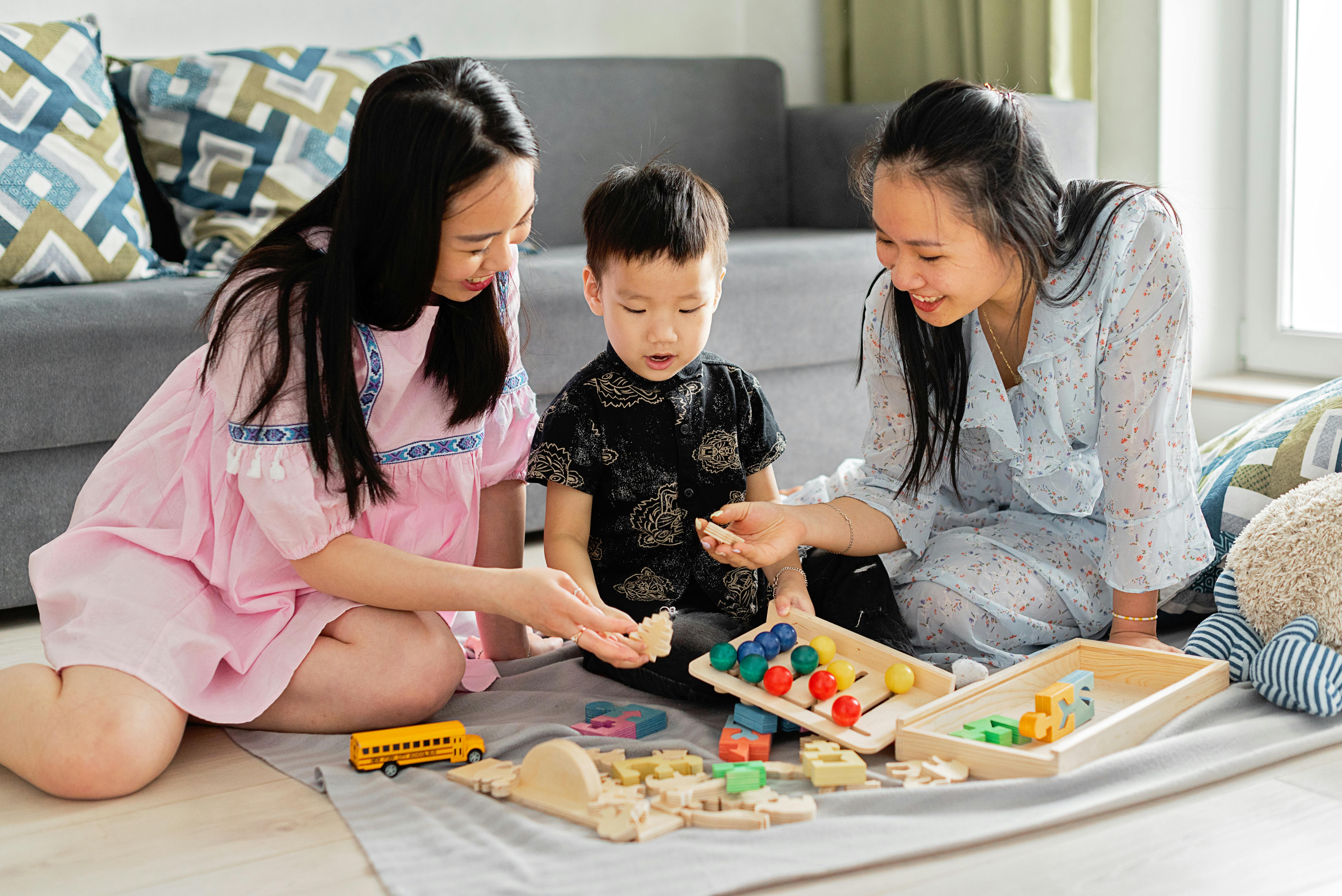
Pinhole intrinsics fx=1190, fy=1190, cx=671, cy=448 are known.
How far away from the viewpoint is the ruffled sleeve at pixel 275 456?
106 cm

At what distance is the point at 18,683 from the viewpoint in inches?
41.6

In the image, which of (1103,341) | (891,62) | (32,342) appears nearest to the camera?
(1103,341)

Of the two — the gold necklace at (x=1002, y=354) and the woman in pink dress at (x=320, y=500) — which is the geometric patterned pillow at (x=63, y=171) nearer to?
the woman in pink dress at (x=320, y=500)

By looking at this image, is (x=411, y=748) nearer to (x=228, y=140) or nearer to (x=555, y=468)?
(x=555, y=468)

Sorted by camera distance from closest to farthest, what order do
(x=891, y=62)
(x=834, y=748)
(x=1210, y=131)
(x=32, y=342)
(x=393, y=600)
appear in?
(x=834, y=748) < (x=393, y=600) < (x=32, y=342) < (x=1210, y=131) < (x=891, y=62)

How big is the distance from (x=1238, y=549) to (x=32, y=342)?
4.57 ft

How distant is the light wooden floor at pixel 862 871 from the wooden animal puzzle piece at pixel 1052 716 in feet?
0.31

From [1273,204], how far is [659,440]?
5.04 feet

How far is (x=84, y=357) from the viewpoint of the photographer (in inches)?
58.6

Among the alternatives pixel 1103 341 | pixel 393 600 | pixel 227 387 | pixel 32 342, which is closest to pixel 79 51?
pixel 32 342

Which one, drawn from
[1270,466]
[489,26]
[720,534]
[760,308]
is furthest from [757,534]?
[489,26]

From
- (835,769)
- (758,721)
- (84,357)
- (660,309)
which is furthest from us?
(84,357)

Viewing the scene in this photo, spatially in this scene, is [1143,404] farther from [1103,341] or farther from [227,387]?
[227,387]

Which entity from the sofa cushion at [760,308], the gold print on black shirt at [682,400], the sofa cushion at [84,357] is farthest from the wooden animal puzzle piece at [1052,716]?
the sofa cushion at [84,357]
